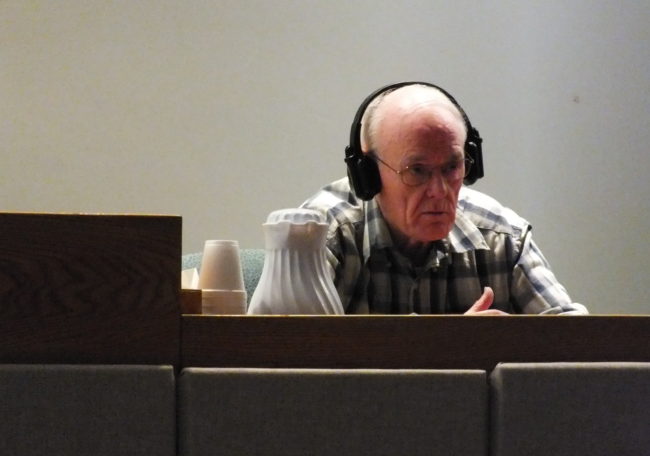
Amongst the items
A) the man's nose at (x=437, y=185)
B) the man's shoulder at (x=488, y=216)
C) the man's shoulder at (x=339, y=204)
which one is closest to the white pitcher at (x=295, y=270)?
the man's nose at (x=437, y=185)

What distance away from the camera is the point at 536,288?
1840 millimetres

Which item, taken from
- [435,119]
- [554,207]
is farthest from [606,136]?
[435,119]

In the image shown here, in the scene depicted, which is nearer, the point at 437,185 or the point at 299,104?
the point at 437,185

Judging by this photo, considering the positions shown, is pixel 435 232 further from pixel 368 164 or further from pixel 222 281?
pixel 222 281

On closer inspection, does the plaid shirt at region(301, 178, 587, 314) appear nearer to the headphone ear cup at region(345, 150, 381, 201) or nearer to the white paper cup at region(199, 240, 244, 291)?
the headphone ear cup at region(345, 150, 381, 201)

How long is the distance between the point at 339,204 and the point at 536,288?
0.42 metres

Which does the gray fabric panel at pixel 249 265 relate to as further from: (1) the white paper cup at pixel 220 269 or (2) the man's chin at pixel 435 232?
(1) the white paper cup at pixel 220 269

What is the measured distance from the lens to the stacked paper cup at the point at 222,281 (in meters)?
1.23

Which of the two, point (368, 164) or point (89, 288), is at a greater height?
point (368, 164)

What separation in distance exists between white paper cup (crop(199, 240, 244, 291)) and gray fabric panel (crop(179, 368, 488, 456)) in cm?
26

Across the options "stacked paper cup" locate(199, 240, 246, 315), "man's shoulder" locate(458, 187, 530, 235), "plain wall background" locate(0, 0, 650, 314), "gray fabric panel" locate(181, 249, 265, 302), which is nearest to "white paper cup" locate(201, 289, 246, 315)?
"stacked paper cup" locate(199, 240, 246, 315)

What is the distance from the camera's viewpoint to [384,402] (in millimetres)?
1009

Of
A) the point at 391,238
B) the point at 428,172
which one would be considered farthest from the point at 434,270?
the point at 428,172

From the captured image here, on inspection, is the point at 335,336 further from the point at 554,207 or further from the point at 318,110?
the point at 554,207
